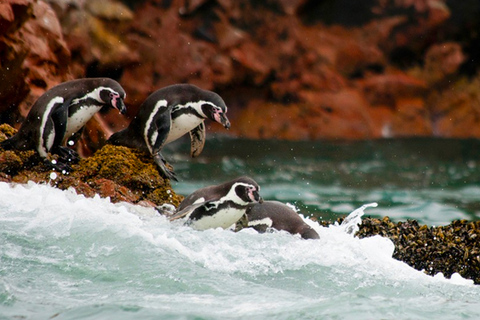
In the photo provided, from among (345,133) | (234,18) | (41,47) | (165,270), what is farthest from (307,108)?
(165,270)

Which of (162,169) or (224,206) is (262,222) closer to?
(224,206)

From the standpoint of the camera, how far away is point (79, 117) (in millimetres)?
6449

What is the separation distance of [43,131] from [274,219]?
1.91 meters

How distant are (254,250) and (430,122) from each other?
543 inches

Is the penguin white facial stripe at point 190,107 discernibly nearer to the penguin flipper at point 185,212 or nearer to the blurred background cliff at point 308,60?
the penguin flipper at point 185,212

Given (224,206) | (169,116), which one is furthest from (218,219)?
(169,116)

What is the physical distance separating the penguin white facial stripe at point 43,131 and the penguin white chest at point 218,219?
133cm

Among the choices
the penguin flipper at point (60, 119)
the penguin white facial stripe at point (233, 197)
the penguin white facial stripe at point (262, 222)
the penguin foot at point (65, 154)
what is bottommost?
the penguin white facial stripe at point (262, 222)

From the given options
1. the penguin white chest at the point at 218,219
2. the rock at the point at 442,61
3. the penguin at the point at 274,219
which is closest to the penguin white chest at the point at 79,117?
the penguin white chest at the point at 218,219

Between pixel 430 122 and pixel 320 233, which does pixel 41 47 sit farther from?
pixel 430 122

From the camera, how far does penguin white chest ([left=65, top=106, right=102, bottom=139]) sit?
640cm

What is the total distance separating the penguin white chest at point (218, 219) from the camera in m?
5.88

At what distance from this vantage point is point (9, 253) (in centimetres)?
511

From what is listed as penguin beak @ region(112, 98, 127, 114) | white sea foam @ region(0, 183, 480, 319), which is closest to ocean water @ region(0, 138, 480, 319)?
white sea foam @ region(0, 183, 480, 319)
